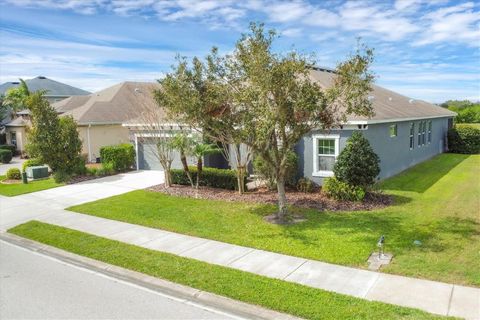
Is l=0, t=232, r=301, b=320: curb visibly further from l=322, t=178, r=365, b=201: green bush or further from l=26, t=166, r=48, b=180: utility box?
l=26, t=166, r=48, b=180: utility box

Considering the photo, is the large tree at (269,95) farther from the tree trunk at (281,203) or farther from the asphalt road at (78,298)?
the asphalt road at (78,298)

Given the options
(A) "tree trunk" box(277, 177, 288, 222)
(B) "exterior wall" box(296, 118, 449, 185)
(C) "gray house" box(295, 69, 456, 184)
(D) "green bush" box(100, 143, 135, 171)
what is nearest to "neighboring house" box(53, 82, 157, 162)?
(D) "green bush" box(100, 143, 135, 171)

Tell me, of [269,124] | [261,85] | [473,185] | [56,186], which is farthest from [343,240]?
[56,186]

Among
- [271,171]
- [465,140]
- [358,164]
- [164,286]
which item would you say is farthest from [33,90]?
[164,286]

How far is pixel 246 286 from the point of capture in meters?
7.36

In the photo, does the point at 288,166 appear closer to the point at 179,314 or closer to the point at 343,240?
the point at 343,240

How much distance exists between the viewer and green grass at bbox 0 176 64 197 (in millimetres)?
17742

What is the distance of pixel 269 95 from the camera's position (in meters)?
10.4

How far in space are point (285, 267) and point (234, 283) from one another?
1305mm

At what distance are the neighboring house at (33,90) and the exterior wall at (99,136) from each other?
29.1 feet

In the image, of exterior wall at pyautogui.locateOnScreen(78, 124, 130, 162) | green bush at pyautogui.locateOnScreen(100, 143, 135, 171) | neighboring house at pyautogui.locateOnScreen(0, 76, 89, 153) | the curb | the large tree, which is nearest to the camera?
the curb

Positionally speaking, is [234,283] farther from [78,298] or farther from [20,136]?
[20,136]

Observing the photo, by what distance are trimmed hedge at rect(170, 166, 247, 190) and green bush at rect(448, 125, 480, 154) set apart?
777 inches

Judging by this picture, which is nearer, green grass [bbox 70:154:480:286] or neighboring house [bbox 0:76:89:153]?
green grass [bbox 70:154:480:286]
